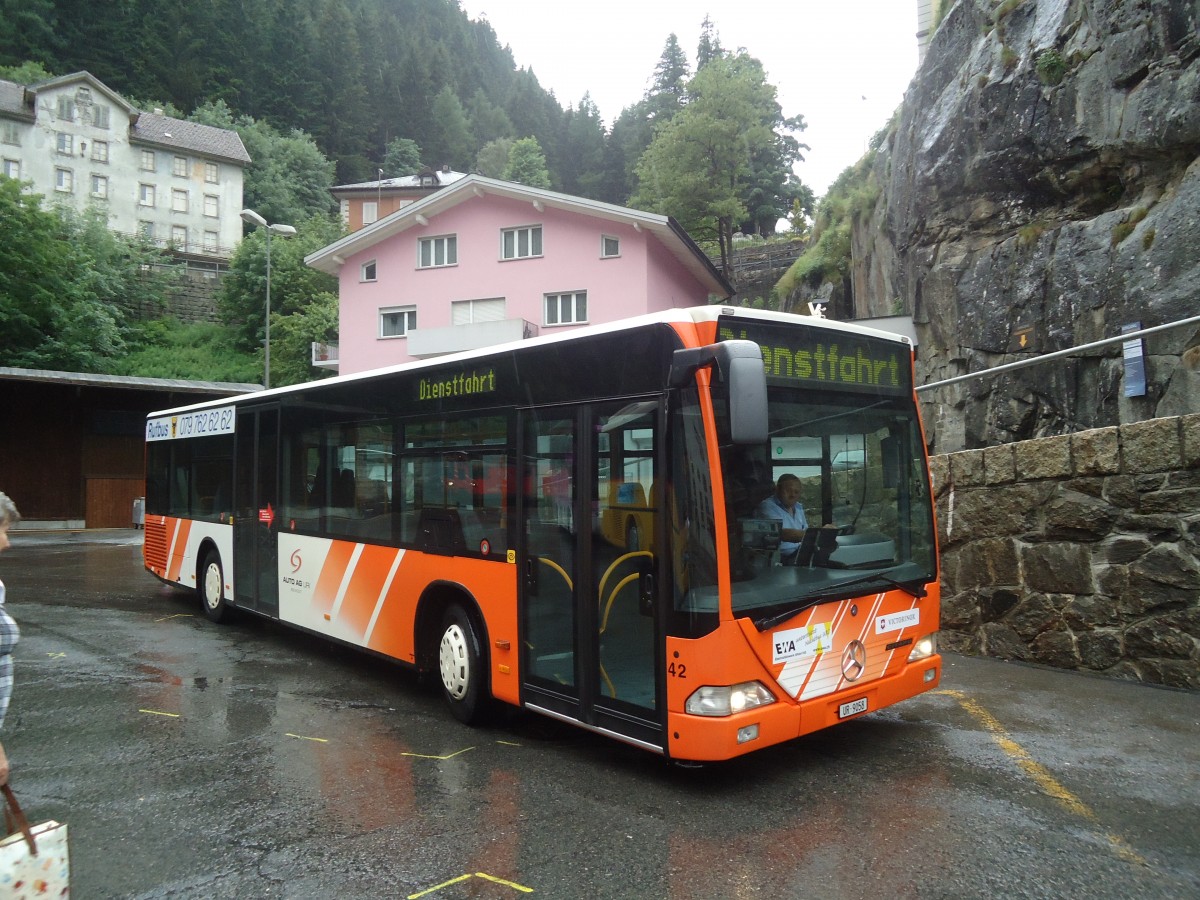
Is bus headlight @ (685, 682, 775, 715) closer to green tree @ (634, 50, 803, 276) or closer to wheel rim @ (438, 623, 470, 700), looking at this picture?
wheel rim @ (438, 623, 470, 700)


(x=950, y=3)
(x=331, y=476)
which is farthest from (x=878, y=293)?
(x=331, y=476)

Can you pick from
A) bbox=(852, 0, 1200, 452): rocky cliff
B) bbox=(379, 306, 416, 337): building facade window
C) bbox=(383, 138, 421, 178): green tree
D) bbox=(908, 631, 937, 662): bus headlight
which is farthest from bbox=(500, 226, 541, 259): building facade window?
bbox=(383, 138, 421, 178): green tree

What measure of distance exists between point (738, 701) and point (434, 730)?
2.66 m

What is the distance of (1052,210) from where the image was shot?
630 inches

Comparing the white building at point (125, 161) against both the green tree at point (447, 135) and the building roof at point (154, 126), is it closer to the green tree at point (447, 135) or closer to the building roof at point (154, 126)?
the building roof at point (154, 126)

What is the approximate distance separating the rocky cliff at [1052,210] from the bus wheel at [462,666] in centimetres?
961

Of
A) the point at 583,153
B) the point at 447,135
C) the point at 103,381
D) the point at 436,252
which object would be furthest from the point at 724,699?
the point at 447,135

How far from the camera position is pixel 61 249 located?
40.9 metres

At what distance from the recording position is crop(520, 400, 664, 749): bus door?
4902mm

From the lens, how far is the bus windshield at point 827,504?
4738 millimetres

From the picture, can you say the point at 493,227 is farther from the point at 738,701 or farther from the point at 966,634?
the point at 738,701

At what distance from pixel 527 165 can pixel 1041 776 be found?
8138 centimetres

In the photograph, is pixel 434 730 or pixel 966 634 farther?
pixel 966 634

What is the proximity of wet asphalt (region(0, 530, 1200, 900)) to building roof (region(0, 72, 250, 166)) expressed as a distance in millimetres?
75314
